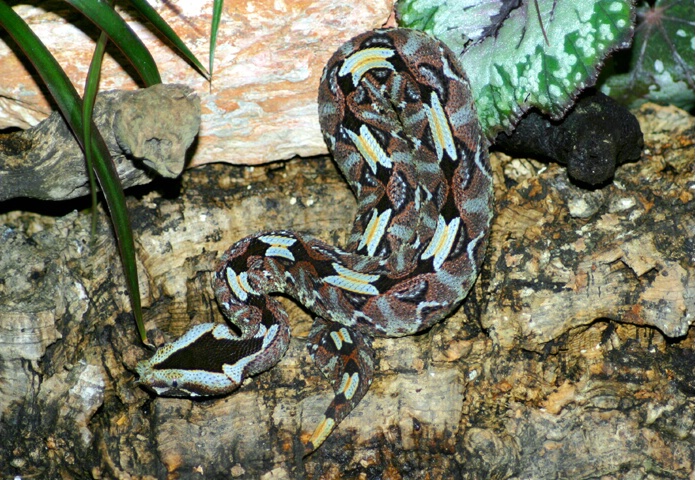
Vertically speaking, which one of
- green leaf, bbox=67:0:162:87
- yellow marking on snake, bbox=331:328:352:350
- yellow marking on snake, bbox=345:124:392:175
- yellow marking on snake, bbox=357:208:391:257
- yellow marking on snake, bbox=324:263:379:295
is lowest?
yellow marking on snake, bbox=331:328:352:350

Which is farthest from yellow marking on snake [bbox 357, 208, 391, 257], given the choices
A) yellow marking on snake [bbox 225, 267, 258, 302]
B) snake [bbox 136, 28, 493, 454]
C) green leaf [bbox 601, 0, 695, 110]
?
green leaf [bbox 601, 0, 695, 110]

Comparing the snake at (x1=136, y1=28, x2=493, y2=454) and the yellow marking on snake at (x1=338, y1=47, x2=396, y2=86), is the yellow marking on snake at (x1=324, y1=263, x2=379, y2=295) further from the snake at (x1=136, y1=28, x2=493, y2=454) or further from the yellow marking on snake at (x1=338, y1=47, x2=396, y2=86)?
the yellow marking on snake at (x1=338, y1=47, x2=396, y2=86)

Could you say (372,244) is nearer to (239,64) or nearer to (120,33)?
(239,64)

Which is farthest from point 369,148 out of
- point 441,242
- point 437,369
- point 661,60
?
point 661,60

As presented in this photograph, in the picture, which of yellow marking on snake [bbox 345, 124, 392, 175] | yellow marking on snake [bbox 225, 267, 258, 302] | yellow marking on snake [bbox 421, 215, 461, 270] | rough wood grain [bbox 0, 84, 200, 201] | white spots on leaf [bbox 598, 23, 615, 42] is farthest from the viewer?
yellow marking on snake [bbox 345, 124, 392, 175]

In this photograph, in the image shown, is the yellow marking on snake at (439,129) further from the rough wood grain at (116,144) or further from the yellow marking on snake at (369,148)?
the rough wood grain at (116,144)

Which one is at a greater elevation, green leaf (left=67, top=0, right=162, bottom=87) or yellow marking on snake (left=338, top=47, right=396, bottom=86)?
green leaf (left=67, top=0, right=162, bottom=87)

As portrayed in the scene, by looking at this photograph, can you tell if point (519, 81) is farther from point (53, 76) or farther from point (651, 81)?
point (53, 76)
